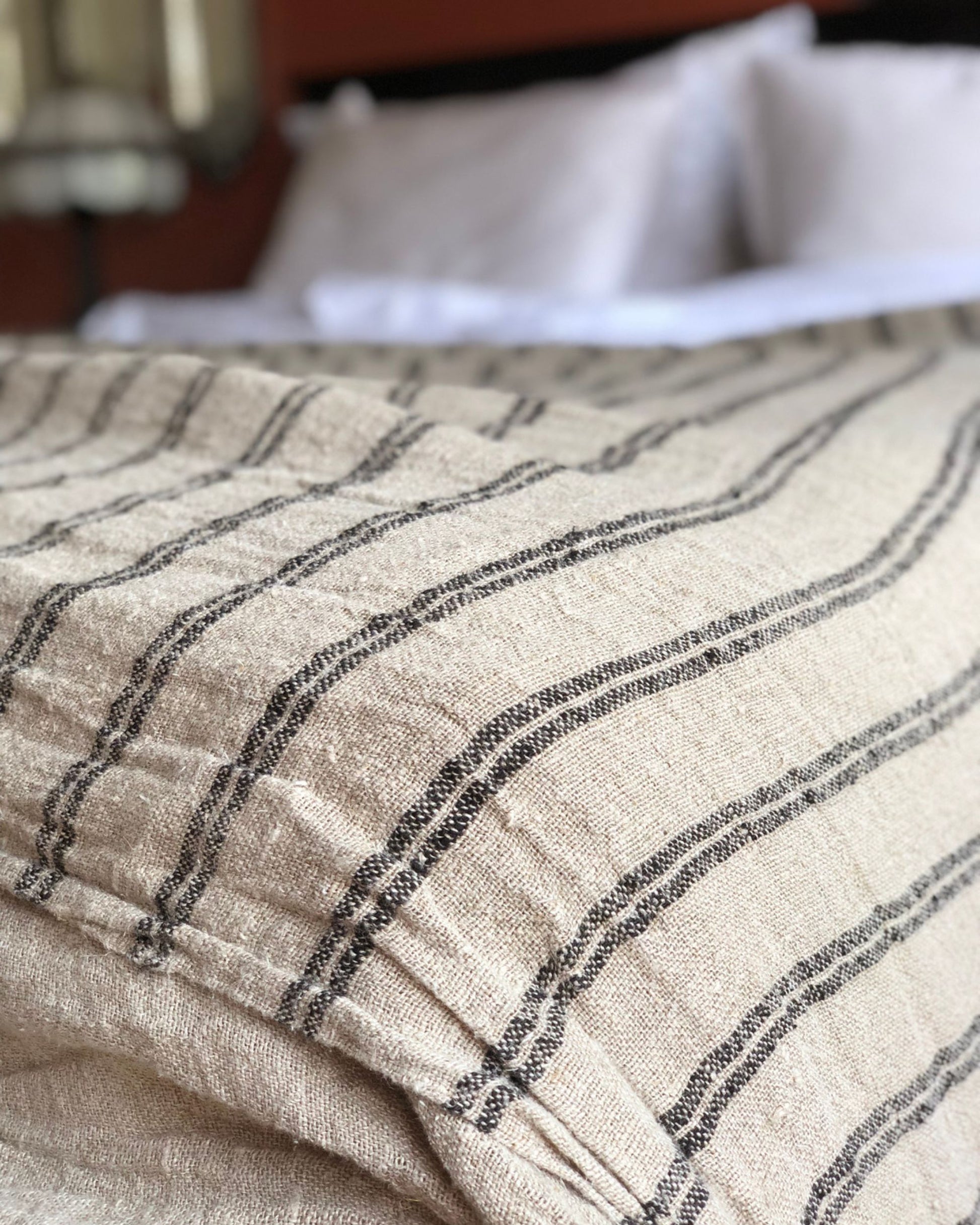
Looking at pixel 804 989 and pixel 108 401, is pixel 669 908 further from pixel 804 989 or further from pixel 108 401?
pixel 108 401

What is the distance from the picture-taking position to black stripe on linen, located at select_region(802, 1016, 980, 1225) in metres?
0.50

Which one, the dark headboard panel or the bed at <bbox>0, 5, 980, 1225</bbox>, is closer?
the bed at <bbox>0, 5, 980, 1225</bbox>

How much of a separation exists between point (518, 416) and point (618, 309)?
895 millimetres

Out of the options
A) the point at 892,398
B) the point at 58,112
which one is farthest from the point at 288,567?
the point at 58,112

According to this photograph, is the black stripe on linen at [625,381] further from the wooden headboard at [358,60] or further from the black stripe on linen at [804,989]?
the wooden headboard at [358,60]

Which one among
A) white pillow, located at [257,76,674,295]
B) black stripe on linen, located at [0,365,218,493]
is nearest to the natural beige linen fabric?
black stripe on linen, located at [0,365,218,493]

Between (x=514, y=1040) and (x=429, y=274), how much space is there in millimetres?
1924

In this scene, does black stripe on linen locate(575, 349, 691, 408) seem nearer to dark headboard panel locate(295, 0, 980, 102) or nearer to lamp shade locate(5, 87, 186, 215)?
dark headboard panel locate(295, 0, 980, 102)

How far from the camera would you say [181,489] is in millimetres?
729

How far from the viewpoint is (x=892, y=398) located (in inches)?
38.7

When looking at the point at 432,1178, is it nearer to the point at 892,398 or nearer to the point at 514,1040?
the point at 514,1040

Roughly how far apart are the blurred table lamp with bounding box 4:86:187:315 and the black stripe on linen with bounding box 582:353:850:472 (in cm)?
217

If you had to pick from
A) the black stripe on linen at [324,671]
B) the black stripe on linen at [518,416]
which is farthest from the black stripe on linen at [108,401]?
the black stripe on linen at [324,671]

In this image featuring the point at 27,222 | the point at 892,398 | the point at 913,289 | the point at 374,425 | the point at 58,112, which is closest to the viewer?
the point at 374,425
